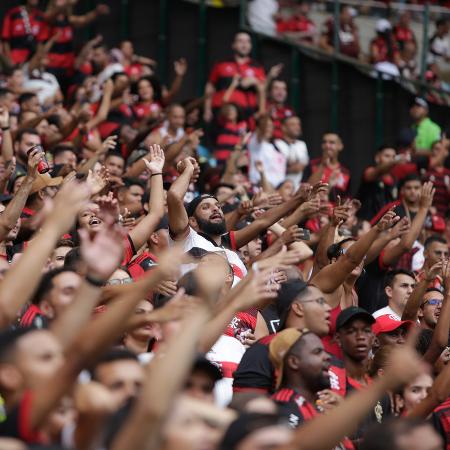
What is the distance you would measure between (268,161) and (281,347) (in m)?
7.89

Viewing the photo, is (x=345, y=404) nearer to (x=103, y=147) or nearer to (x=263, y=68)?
(x=103, y=147)

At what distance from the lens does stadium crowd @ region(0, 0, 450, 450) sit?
5023 millimetres

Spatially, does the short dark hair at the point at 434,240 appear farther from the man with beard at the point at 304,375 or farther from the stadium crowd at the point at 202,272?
the man with beard at the point at 304,375

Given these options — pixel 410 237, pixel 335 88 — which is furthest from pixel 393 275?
pixel 335 88

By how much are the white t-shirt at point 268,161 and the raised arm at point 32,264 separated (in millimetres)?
8936

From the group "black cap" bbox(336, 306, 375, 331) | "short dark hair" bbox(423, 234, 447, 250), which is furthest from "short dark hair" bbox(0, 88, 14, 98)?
"black cap" bbox(336, 306, 375, 331)

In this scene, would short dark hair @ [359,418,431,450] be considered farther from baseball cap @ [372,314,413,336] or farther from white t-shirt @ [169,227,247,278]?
white t-shirt @ [169,227,247,278]

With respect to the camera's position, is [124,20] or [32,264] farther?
[124,20]

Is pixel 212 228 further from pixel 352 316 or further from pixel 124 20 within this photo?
pixel 124 20

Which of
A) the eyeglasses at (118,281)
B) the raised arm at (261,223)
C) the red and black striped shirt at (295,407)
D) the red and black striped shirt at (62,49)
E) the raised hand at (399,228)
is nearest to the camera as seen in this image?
the red and black striped shirt at (295,407)

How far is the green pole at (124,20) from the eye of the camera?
19.6 meters

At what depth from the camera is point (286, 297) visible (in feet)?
26.1

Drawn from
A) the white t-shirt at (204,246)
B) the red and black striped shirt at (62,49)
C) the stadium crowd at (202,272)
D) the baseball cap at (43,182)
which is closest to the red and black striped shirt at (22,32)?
the stadium crowd at (202,272)

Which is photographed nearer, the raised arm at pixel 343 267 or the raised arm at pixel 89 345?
the raised arm at pixel 89 345
